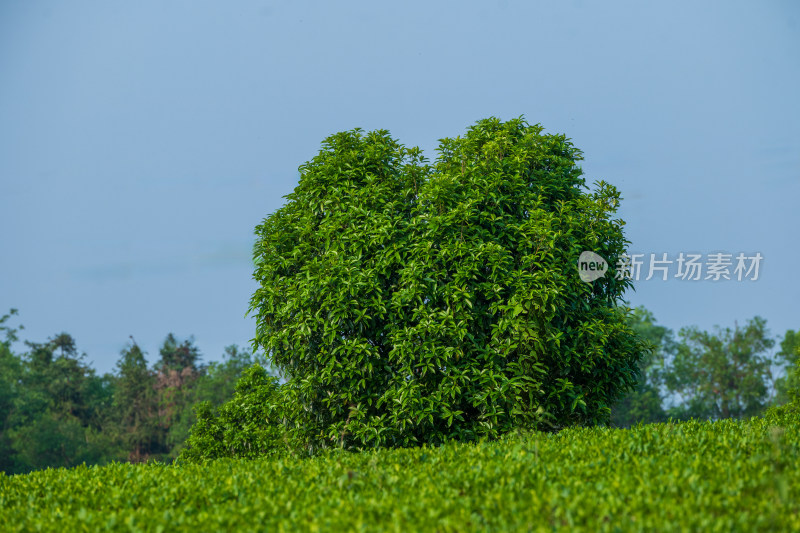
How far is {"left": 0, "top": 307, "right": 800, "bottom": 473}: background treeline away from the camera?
55.1 m

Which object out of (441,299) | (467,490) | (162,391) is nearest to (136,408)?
(162,391)

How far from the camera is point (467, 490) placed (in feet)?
24.1

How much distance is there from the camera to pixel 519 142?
1556cm

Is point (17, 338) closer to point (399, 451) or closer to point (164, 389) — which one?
point (164, 389)

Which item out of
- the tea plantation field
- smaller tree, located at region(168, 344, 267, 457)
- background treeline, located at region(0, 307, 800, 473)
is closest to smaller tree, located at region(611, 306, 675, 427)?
background treeline, located at region(0, 307, 800, 473)

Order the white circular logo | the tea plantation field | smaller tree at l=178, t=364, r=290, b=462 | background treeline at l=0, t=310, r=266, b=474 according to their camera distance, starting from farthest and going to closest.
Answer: background treeline at l=0, t=310, r=266, b=474
smaller tree at l=178, t=364, r=290, b=462
the white circular logo
the tea plantation field

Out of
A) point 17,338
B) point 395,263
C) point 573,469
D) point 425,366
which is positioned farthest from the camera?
point 17,338

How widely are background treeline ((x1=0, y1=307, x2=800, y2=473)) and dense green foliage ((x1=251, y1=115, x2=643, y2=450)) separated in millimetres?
42716

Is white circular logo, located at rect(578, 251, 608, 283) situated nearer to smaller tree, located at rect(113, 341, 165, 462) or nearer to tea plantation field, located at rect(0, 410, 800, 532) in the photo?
tea plantation field, located at rect(0, 410, 800, 532)

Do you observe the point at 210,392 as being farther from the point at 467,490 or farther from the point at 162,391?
the point at 467,490

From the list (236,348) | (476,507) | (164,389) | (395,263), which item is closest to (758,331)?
(236,348)

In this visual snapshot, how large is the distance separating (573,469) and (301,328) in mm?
6869

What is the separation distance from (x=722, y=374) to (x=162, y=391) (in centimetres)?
5160

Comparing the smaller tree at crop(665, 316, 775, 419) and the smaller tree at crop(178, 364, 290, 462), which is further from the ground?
the smaller tree at crop(665, 316, 775, 419)
